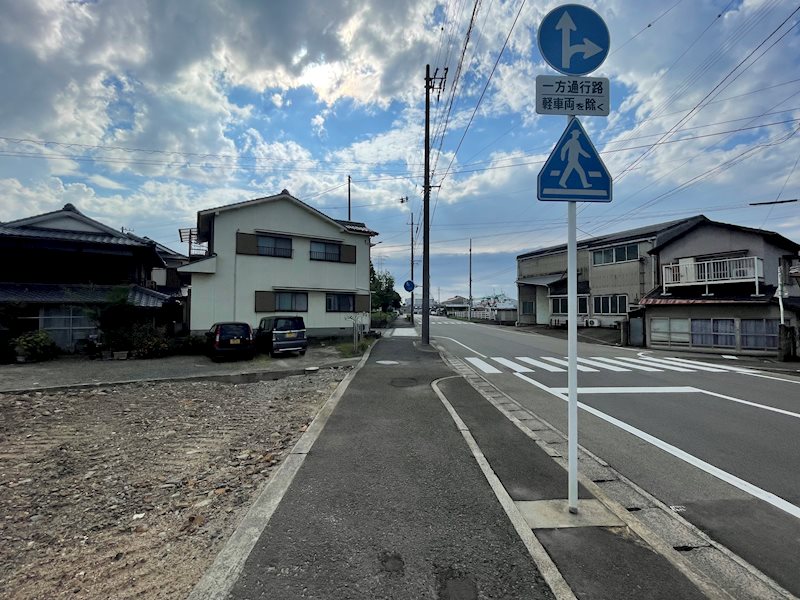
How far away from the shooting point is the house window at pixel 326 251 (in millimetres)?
20750

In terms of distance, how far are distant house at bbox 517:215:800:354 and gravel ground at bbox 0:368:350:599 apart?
18783 mm

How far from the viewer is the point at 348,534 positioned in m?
2.97

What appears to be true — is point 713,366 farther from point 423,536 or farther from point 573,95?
point 423,536

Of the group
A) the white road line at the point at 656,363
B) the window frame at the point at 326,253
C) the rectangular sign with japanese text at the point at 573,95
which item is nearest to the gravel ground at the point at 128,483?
the rectangular sign with japanese text at the point at 573,95

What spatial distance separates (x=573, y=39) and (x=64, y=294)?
63.4 feet

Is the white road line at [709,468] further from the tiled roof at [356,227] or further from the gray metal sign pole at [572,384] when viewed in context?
the tiled roof at [356,227]

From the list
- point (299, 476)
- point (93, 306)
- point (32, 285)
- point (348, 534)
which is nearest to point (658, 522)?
point (348, 534)

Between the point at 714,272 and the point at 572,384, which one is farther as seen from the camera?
the point at 714,272

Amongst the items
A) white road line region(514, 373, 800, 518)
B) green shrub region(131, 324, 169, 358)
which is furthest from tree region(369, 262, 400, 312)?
white road line region(514, 373, 800, 518)

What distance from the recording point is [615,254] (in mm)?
27547

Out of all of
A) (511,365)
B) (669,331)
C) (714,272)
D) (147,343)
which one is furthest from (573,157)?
(714,272)

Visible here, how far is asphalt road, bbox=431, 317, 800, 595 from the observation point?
3.26m

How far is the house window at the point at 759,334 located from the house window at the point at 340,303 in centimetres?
1835

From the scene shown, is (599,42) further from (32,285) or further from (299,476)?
(32,285)
